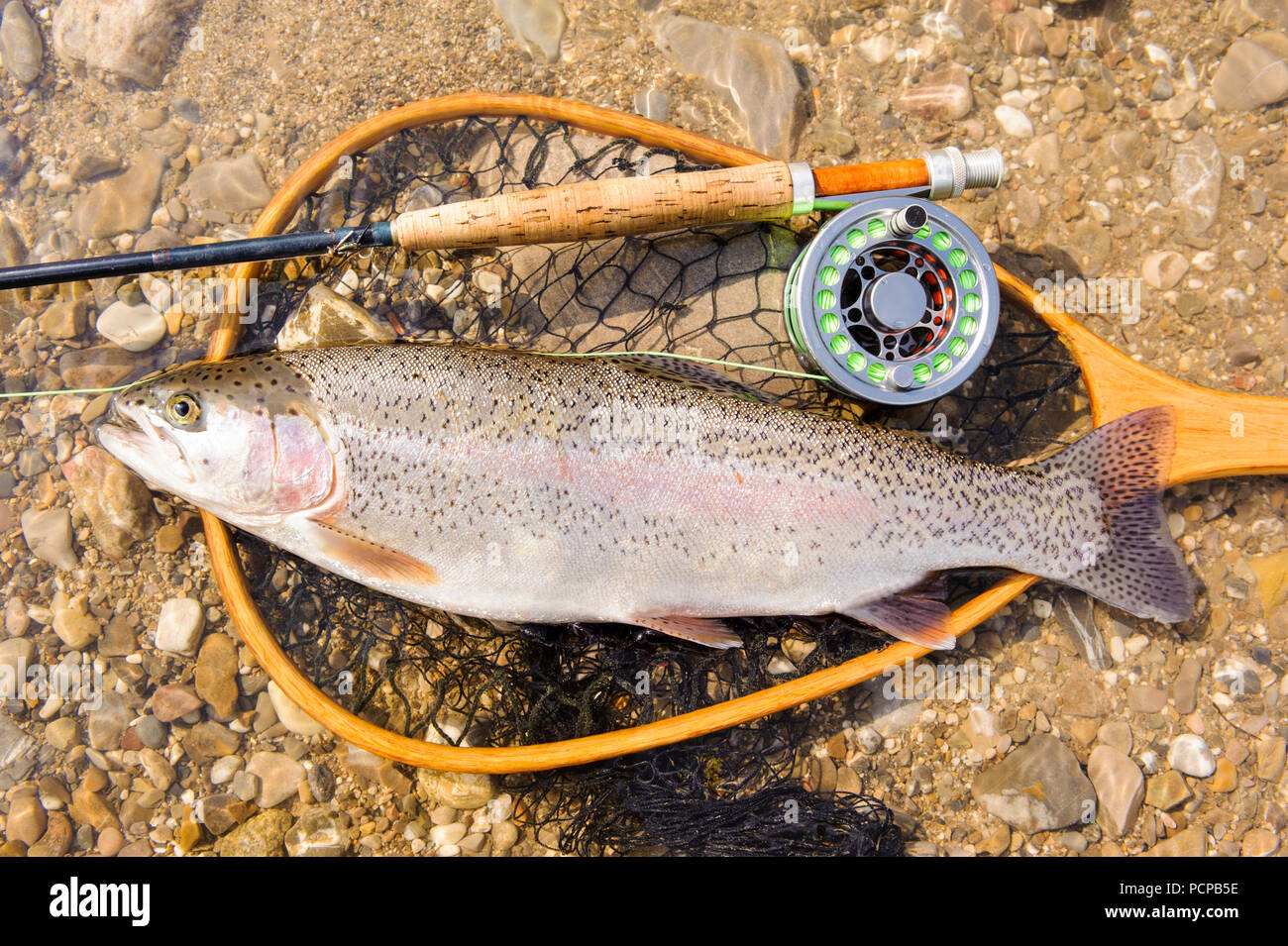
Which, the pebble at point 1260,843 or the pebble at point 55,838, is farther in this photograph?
the pebble at point 1260,843

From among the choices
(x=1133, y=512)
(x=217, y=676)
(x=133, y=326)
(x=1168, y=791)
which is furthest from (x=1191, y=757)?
(x=133, y=326)

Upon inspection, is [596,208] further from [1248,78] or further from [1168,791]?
[1168,791]

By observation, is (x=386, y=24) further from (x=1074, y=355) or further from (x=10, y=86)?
(x=1074, y=355)

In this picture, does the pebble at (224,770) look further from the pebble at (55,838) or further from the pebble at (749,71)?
the pebble at (749,71)

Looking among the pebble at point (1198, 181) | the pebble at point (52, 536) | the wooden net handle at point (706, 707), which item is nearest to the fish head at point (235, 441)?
the wooden net handle at point (706, 707)

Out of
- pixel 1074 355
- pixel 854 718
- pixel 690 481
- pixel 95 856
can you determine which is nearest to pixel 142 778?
pixel 95 856
